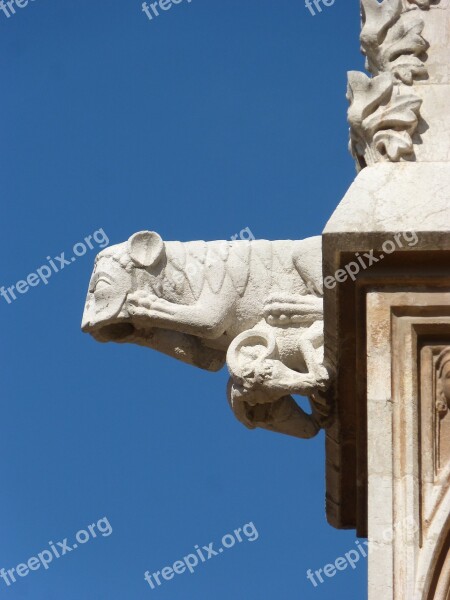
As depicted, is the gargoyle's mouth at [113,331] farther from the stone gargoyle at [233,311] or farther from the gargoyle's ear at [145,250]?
the gargoyle's ear at [145,250]

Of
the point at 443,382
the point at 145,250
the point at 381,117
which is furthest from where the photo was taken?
the point at 145,250

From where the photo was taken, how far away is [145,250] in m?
16.5

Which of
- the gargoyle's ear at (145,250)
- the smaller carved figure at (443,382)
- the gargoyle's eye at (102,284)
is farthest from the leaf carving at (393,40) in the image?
the gargoyle's eye at (102,284)

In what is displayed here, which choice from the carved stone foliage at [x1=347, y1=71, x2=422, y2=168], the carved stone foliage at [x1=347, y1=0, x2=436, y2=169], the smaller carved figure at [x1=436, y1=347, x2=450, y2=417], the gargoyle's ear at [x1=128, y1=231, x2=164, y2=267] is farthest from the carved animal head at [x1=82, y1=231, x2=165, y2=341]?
the smaller carved figure at [x1=436, y1=347, x2=450, y2=417]

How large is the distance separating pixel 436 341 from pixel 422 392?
14.4 inches

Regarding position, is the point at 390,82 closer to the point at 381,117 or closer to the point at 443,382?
the point at 381,117

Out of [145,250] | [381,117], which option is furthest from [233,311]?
[381,117]

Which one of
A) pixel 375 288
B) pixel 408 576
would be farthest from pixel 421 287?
pixel 408 576

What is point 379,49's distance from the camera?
14633 millimetres

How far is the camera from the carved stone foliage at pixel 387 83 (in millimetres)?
14125

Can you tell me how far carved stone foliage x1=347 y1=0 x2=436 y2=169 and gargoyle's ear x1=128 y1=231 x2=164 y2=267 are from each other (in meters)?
2.24

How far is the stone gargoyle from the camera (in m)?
15.8

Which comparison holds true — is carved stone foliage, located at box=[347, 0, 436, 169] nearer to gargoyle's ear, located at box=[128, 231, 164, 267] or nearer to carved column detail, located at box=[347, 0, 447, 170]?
carved column detail, located at box=[347, 0, 447, 170]

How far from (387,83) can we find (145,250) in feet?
9.81
